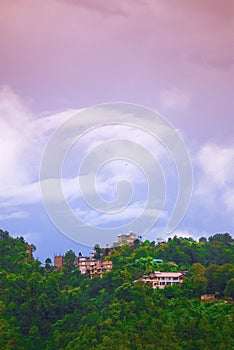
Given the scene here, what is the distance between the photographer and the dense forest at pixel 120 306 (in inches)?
696

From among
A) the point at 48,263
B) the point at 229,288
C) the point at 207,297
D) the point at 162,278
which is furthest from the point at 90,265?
the point at 229,288

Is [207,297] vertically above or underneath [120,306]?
above

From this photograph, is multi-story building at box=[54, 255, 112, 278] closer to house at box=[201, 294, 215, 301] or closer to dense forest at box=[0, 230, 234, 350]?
dense forest at box=[0, 230, 234, 350]

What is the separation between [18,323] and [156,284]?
567cm

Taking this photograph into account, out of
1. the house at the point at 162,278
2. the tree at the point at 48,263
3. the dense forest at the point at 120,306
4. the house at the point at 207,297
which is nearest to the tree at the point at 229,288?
the dense forest at the point at 120,306

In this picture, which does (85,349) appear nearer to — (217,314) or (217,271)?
(217,314)

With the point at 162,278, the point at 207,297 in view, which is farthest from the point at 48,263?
the point at 207,297

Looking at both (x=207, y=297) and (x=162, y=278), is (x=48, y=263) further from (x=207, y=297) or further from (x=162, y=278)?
(x=207, y=297)

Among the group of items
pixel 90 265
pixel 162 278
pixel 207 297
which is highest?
pixel 90 265

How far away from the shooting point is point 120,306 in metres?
19.6

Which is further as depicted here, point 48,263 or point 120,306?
point 48,263

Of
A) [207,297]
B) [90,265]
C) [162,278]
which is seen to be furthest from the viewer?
[90,265]

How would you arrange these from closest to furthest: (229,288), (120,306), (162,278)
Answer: (120,306) < (229,288) < (162,278)

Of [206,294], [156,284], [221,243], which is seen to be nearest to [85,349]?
[206,294]
